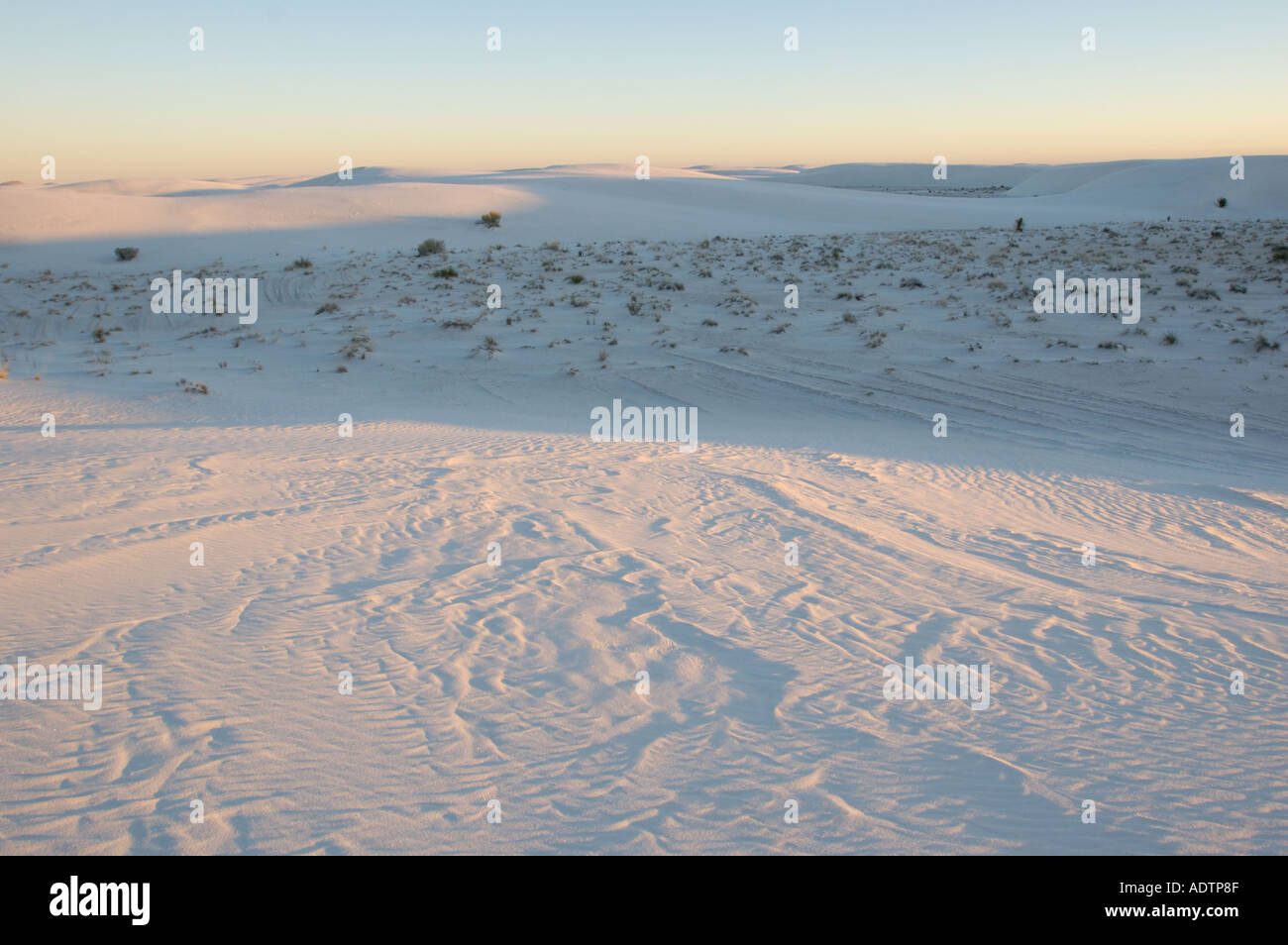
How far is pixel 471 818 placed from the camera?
3703mm

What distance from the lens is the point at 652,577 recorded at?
6.42 meters

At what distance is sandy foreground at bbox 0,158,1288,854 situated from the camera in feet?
12.6

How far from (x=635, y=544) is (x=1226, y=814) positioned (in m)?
4.32

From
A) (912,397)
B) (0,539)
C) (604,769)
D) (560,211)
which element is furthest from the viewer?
(560,211)

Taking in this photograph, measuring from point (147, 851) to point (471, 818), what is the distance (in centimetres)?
127

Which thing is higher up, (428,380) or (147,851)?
(428,380)

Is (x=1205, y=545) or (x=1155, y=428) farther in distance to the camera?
(x=1155, y=428)

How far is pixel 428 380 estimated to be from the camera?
46.4 feet

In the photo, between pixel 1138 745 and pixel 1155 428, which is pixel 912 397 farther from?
pixel 1138 745

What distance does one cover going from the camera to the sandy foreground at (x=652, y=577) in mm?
3836

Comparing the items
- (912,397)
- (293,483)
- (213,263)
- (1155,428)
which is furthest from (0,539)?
(213,263)
